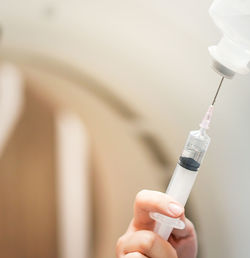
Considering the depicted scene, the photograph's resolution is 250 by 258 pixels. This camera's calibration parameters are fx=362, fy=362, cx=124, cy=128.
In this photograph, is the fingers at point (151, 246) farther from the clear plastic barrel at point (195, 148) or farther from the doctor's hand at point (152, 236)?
the clear plastic barrel at point (195, 148)

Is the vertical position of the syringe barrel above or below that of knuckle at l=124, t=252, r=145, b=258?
above

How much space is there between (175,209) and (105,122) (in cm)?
34

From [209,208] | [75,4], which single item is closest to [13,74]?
[75,4]

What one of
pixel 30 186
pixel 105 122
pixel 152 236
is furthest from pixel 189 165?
pixel 30 186

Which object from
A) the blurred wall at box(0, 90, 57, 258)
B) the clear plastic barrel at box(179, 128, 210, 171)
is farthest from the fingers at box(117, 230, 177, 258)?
the blurred wall at box(0, 90, 57, 258)

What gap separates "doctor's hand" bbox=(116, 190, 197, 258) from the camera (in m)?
0.54

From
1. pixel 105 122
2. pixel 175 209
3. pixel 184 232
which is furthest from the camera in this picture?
pixel 105 122

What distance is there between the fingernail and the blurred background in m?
0.24

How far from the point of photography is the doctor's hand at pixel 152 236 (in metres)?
0.54

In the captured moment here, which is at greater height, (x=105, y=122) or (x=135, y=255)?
(x=105, y=122)

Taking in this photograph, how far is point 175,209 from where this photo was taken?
527 millimetres

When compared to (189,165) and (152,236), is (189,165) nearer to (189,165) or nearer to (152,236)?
(189,165)

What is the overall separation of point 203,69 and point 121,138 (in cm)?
23

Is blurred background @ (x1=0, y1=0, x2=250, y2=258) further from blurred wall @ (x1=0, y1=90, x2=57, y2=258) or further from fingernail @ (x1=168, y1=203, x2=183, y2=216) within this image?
fingernail @ (x1=168, y1=203, x2=183, y2=216)
